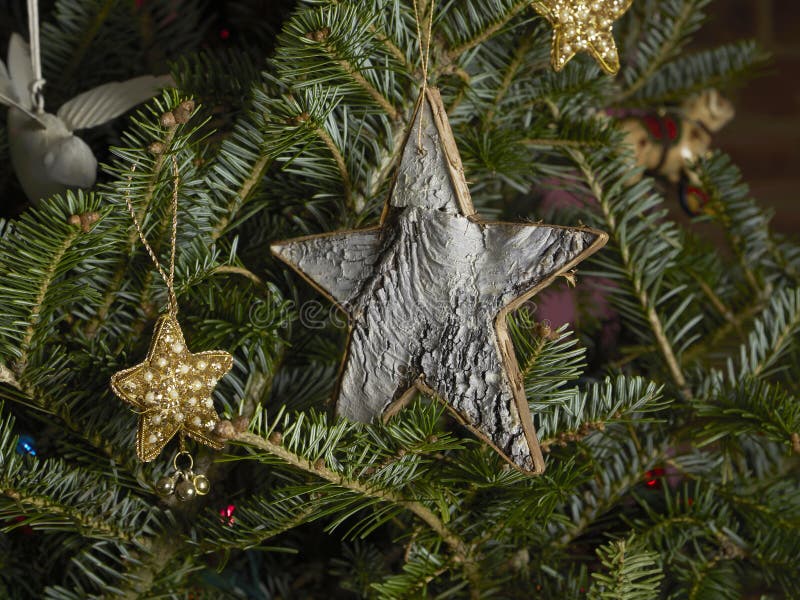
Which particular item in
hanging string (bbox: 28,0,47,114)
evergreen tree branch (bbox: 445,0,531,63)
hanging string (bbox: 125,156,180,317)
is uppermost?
evergreen tree branch (bbox: 445,0,531,63)

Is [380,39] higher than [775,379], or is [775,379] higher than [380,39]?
[380,39]

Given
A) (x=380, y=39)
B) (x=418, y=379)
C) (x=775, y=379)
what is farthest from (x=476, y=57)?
(x=775, y=379)

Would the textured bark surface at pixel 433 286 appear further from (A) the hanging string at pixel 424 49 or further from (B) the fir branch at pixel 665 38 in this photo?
(B) the fir branch at pixel 665 38

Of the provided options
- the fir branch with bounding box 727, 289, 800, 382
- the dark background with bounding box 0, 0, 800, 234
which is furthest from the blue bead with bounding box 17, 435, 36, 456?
the dark background with bounding box 0, 0, 800, 234

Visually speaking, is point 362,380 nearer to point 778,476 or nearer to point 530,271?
point 530,271

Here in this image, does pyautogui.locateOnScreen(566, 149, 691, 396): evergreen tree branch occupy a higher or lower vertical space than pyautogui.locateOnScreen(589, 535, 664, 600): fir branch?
higher

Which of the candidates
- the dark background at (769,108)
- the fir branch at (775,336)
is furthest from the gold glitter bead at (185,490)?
the dark background at (769,108)

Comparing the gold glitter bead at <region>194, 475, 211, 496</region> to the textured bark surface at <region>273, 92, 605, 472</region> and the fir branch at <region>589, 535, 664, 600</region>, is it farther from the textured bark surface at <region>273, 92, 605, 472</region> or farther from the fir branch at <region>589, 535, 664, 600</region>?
the fir branch at <region>589, 535, 664, 600</region>
